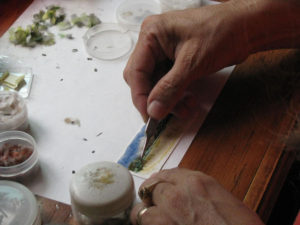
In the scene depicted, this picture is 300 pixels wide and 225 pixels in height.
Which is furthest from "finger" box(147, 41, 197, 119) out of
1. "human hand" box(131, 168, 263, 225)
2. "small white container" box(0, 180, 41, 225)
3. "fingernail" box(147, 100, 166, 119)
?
"small white container" box(0, 180, 41, 225)

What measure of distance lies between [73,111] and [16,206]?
0.27 meters

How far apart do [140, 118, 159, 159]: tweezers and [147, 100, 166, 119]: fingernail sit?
0.02 metres

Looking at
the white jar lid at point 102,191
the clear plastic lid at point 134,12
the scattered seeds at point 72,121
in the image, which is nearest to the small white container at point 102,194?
the white jar lid at point 102,191

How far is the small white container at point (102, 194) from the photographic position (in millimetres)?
584

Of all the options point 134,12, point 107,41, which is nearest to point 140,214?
point 107,41

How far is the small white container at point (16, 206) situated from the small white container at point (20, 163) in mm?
41

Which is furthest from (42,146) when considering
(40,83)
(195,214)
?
(195,214)

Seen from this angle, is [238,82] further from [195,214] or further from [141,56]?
[195,214]

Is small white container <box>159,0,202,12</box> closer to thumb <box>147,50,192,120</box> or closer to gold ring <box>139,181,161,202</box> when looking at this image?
thumb <box>147,50,192,120</box>

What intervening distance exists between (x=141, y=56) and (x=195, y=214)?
0.37 metres

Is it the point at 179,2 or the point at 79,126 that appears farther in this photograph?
the point at 179,2

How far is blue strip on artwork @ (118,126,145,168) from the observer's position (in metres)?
0.76

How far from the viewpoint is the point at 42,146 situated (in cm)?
79

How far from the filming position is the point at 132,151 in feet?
2.54
